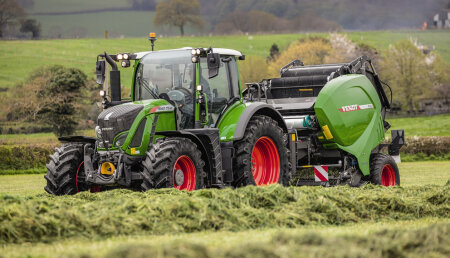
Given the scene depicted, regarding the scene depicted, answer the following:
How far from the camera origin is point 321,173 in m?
15.4

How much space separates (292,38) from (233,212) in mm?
85832

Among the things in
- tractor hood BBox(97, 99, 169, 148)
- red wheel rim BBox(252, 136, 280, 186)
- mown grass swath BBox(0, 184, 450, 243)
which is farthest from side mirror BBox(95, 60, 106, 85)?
red wheel rim BBox(252, 136, 280, 186)

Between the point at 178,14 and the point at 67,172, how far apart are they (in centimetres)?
9782

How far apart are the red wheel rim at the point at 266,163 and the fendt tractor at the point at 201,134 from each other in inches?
0.8

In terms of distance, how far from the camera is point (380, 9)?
118 metres

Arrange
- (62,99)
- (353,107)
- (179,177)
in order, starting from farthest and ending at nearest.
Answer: (62,99) → (353,107) → (179,177)

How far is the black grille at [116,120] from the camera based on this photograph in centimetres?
1197

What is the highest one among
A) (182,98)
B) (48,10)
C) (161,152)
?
(48,10)

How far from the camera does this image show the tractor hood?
12.0 m

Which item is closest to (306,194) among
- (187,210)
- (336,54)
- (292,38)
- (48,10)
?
(187,210)

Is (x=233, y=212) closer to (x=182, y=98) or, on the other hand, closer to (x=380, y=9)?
(x=182, y=98)

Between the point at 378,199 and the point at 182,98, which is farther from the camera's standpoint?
the point at 182,98

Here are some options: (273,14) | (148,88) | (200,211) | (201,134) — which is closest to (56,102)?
(148,88)

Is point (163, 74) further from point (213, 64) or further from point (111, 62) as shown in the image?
point (213, 64)
